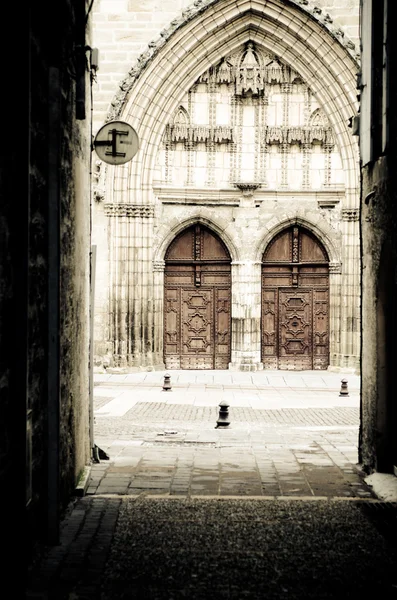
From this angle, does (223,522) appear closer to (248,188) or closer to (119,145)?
(119,145)

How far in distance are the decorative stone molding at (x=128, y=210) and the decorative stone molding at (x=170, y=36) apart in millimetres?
2043

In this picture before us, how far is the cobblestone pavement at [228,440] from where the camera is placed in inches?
298

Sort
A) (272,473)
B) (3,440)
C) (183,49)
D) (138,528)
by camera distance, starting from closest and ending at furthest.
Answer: (3,440) < (138,528) < (272,473) < (183,49)

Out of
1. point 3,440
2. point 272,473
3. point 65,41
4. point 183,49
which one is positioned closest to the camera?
point 3,440

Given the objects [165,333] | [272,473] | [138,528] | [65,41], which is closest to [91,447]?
[272,473]

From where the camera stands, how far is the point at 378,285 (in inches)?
313

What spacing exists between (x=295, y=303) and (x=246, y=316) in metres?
1.34

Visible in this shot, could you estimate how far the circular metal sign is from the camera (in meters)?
9.61

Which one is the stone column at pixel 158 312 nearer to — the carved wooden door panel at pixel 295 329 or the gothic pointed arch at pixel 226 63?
the gothic pointed arch at pixel 226 63

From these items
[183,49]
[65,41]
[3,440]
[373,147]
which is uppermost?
[183,49]

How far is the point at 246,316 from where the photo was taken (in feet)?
66.8

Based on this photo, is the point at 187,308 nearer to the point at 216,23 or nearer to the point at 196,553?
the point at 216,23

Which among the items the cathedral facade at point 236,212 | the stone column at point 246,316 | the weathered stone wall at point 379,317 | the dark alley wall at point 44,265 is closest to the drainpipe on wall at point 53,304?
the dark alley wall at point 44,265

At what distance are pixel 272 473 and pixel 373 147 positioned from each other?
3.38 meters
